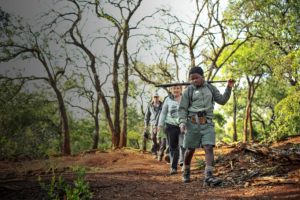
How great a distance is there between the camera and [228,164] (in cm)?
827

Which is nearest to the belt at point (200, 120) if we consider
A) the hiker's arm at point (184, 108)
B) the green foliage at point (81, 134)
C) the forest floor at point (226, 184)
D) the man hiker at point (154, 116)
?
the hiker's arm at point (184, 108)

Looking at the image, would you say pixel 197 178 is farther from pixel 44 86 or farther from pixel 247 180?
pixel 44 86

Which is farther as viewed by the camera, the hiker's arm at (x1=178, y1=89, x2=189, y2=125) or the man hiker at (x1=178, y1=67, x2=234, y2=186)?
the hiker's arm at (x1=178, y1=89, x2=189, y2=125)

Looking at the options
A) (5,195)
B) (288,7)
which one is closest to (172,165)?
(5,195)

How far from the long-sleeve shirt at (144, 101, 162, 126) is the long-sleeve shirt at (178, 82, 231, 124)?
5.96m

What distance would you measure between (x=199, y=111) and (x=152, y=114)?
7051 mm

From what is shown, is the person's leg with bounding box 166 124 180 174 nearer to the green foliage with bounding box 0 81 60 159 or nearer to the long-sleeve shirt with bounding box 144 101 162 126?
the long-sleeve shirt with bounding box 144 101 162 126

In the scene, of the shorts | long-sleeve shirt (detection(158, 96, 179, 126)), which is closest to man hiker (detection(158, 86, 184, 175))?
long-sleeve shirt (detection(158, 96, 179, 126))

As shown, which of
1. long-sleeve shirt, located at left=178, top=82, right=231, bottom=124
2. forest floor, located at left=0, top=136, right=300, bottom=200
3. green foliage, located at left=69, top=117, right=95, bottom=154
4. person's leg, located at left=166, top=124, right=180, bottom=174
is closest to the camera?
forest floor, located at left=0, top=136, right=300, bottom=200

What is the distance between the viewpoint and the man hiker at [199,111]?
683 centimetres

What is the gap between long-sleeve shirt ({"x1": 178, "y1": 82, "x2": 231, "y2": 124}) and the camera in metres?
6.91

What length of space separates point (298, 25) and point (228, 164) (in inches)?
347

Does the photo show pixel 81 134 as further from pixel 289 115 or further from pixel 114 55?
pixel 289 115

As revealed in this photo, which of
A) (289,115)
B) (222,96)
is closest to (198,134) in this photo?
(222,96)
